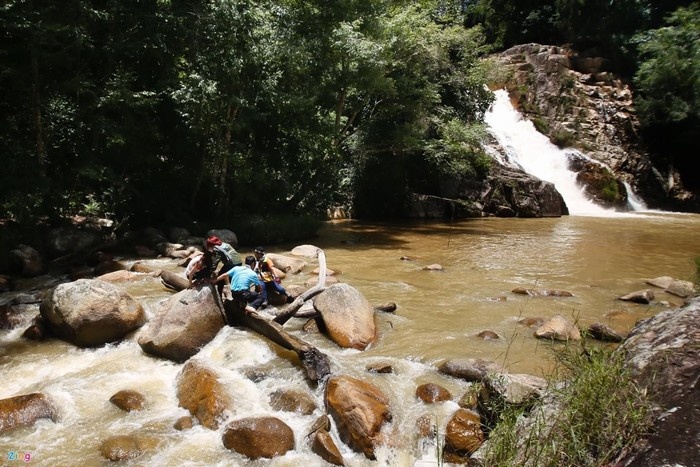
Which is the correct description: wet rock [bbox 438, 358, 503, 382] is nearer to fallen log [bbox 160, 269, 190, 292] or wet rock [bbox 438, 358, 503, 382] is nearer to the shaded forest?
fallen log [bbox 160, 269, 190, 292]

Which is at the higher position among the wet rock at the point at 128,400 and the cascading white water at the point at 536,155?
the cascading white water at the point at 536,155

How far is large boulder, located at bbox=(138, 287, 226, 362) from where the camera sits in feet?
22.0

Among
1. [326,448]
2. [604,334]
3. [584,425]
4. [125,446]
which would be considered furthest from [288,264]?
[584,425]

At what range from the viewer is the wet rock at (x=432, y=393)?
5.52 metres

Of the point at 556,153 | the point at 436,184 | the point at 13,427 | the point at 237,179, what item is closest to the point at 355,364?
the point at 13,427

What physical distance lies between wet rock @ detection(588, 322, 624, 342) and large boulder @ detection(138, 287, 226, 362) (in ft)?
18.2

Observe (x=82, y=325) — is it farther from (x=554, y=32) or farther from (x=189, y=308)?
(x=554, y=32)

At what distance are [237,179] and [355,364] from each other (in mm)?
9993

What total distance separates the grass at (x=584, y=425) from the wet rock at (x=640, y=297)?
6.33m

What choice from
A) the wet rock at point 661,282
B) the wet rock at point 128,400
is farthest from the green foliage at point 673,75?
the wet rock at point 128,400

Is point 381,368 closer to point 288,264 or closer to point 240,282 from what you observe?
point 240,282

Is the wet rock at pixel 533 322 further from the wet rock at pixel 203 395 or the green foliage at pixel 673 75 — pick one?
the green foliage at pixel 673 75

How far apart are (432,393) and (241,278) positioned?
3510 mm

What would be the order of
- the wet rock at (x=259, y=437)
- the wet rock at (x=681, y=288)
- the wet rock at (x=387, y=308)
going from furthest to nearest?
the wet rock at (x=681, y=288)
the wet rock at (x=387, y=308)
the wet rock at (x=259, y=437)
